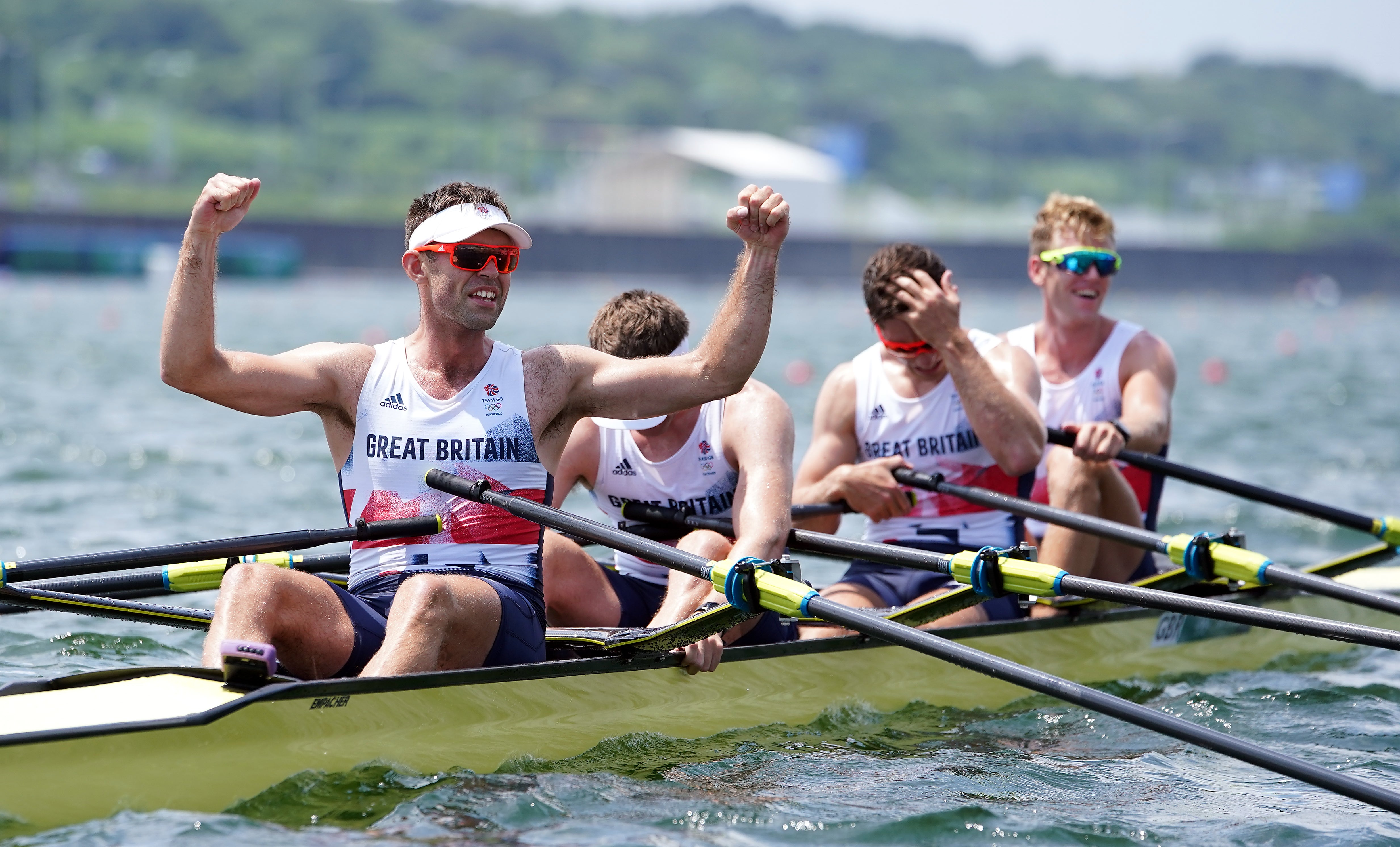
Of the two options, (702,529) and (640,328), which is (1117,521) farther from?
(640,328)

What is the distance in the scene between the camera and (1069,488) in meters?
6.93

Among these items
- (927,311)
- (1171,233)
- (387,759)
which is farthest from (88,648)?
(1171,233)

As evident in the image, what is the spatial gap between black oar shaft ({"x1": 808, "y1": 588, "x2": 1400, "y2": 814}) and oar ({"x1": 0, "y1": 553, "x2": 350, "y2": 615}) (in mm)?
1848

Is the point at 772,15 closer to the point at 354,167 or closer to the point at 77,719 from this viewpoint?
the point at 354,167

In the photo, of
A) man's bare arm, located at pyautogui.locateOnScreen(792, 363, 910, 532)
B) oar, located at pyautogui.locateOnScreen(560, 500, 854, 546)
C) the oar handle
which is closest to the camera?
the oar handle

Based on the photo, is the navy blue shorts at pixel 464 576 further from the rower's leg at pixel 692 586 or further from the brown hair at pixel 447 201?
the brown hair at pixel 447 201

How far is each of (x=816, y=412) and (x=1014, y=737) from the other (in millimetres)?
1697

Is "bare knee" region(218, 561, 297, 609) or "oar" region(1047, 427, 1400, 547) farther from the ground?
"oar" region(1047, 427, 1400, 547)

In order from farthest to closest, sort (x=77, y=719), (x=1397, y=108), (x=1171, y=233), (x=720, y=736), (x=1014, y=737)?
1. (x=1397, y=108)
2. (x=1171, y=233)
3. (x=1014, y=737)
4. (x=720, y=736)
5. (x=77, y=719)

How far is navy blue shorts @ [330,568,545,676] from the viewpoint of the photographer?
4.63 meters

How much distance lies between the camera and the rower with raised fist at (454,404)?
454cm

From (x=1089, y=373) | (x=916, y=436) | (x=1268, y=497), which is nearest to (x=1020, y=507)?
(x=916, y=436)

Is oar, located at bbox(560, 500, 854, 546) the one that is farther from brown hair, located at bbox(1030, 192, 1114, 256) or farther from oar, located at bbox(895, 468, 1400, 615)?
brown hair, located at bbox(1030, 192, 1114, 256)

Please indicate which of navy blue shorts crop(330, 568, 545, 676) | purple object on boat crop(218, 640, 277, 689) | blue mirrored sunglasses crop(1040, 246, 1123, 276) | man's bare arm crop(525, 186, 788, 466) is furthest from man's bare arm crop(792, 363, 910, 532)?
purple object on boat crop(218, 640, 277, 689)
